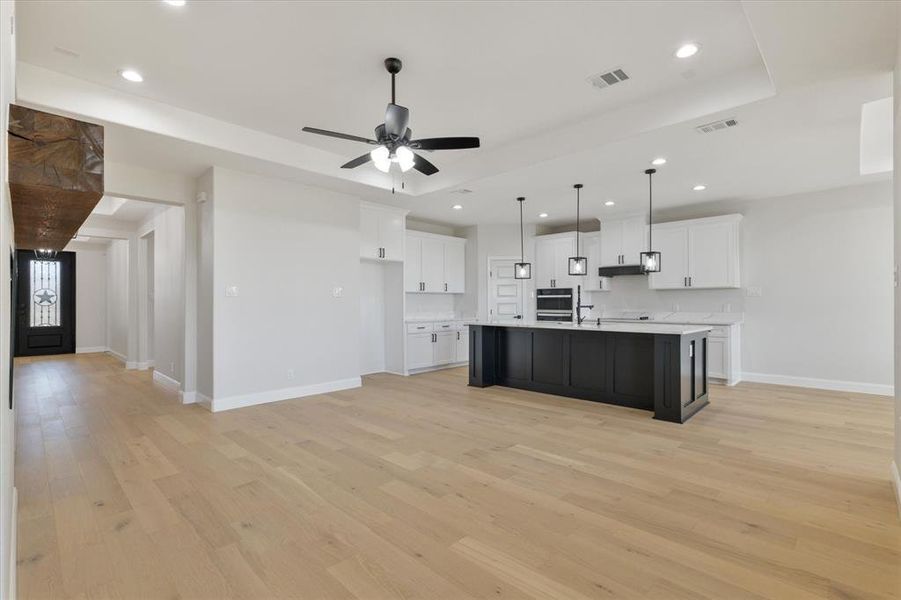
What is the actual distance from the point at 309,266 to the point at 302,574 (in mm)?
4304

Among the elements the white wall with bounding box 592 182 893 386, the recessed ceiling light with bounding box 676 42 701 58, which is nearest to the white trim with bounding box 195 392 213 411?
the recessed ceiling light with bounding box 676 42 701 58

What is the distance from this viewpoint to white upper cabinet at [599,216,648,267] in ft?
25.1

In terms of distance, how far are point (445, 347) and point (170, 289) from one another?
4.36 metres

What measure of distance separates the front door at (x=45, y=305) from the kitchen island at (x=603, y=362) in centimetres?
1014

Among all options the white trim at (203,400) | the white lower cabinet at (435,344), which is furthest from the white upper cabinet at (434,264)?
the white trim at (203,400)

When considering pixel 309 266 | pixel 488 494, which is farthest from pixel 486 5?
pixel 309 266

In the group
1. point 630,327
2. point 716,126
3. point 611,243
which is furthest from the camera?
point 611,243

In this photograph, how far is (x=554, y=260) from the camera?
8.75 meters

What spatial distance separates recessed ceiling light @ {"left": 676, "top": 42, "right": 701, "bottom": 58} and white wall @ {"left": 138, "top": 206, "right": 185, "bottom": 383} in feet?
18.2

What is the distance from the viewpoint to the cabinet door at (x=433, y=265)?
8.25 meters

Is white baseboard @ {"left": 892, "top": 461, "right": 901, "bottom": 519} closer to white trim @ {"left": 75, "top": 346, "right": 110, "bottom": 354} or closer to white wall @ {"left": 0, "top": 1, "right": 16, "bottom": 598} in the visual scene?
white wall @ {"left": 0, "top": 1, "right": 16, "bottom": 598}

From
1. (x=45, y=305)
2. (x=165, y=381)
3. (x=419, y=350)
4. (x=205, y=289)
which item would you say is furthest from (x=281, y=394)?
(x=45, y=305)

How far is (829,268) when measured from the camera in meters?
6.25

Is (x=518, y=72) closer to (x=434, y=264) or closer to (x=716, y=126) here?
(x=716, y=126)
